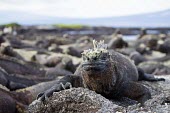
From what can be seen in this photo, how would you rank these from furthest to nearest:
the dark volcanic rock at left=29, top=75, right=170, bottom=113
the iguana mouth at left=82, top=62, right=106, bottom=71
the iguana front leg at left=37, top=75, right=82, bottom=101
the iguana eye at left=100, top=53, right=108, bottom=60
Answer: the iguana front leg at left=37, top=75, right=82, bottom=101
the iguana eye at left=100, top=53, right=108, bottom=60
the iguana mouth at left=82, top=62, right=106, bottom=71
the dark volcanic rock at left=29, top=75, right=170, bottom=113

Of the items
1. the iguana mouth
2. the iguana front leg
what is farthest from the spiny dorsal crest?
the iguana front leg

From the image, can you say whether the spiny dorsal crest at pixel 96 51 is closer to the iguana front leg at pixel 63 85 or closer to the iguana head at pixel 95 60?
the iguana head at pixel 95 60

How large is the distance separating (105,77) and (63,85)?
0.98 m

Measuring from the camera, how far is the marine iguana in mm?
5441

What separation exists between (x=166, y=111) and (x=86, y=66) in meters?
1.05

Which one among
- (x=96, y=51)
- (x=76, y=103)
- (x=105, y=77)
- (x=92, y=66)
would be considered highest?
(x=96, y=51)

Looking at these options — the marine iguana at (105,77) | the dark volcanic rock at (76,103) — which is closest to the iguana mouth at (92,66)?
the marine iguana at (105,77)

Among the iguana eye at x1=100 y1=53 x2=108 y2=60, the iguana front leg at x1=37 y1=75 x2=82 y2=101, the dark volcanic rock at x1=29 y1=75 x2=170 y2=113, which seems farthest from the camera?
the iguana front leg at x1=37 y1=75 x2=82 y2=101

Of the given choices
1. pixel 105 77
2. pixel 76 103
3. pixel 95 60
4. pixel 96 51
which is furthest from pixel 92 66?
pixel 76 103

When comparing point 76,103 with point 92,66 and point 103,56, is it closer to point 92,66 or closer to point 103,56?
point 92,66

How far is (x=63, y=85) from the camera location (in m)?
6.50

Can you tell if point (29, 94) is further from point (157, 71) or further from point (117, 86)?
point (157, 71)

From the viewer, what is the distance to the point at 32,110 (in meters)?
6.21

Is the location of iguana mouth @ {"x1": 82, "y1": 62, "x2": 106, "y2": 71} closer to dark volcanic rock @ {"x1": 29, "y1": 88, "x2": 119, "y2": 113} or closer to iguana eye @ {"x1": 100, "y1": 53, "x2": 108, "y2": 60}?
iguana eye @ {"x1": 100, "y1": 53, "x2": 108, "y2": 60}
